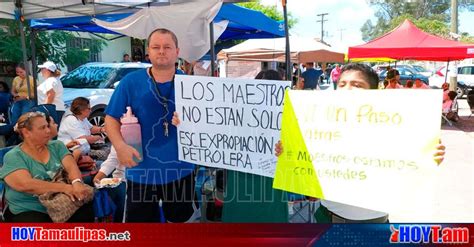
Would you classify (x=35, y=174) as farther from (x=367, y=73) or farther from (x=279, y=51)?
(x=279, y=51)

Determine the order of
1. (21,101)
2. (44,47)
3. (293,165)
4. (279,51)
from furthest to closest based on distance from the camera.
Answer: (44,47) < (279,51) < (21,101) < (293,165)

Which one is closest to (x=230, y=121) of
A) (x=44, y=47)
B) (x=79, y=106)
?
(x=79, y=106)

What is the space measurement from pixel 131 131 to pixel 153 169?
27 centimetres

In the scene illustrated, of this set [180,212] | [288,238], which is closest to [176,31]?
[180,212]

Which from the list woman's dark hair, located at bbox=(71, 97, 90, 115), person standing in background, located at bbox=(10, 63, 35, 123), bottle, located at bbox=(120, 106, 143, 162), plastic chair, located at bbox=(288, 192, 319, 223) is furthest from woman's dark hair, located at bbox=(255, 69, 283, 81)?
person standing in background, located at bbox=(10, 63, 35, 123)

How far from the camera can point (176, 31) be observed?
12.7 ft

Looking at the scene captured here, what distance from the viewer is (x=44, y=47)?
12.0m

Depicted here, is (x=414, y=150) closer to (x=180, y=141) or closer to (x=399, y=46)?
(x=180, y=141)

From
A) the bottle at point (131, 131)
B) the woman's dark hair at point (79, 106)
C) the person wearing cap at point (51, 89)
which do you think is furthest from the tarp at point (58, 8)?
the bottle at point (131, 131)

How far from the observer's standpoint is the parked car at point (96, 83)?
26.8 ft

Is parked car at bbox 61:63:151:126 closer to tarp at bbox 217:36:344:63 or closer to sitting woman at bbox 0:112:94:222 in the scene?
tarp at bbox 217:36:344:63

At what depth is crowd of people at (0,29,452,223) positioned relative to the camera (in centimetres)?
239

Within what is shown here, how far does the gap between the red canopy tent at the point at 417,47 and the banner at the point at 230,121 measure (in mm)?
3631

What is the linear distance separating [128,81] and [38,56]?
1082 cm
